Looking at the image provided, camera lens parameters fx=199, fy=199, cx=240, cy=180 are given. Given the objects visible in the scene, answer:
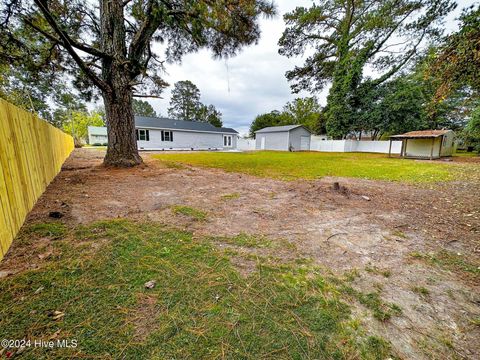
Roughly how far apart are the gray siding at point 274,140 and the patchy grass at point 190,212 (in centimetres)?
2102

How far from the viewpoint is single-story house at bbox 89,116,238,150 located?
19.9 meters

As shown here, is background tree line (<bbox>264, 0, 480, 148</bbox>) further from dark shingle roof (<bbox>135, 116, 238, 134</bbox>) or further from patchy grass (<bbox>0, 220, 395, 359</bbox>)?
patchy grass (<bbox>0, 220, 395, 359</bbox>)

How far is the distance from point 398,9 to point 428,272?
21672 millimetres

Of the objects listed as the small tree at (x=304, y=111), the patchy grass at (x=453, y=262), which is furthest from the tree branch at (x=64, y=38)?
the small tree at (x=304, y=111)

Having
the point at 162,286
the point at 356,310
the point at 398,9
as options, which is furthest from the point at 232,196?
the point at 398,9

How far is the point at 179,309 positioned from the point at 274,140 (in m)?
24.1

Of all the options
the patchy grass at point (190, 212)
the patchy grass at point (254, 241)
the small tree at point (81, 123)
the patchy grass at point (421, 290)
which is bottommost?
the patchy grass at point (421, 290)

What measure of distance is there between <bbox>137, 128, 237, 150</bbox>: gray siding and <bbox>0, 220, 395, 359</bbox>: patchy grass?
19.9 metres

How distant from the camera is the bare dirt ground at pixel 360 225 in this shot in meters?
1.34

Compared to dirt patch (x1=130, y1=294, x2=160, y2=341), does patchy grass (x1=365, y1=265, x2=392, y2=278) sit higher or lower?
Answer: lower

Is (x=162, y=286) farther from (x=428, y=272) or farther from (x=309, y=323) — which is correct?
(x=428, y=272)

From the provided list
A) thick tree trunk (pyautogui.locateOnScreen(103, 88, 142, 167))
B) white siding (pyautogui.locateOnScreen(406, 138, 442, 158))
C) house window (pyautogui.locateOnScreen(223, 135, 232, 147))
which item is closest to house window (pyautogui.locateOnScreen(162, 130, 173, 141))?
house window (pyautogui.locateOnScreen(223, 135, 232, 147))

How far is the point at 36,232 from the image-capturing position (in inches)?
89.0

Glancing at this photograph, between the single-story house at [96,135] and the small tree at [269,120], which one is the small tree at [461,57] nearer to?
the small tree at [269,120]
